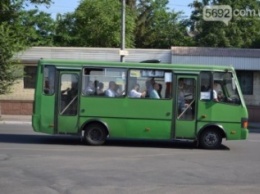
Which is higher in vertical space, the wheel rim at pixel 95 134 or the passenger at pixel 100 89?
the passenger at pixel 100 89

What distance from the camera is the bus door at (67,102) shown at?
17.3 m

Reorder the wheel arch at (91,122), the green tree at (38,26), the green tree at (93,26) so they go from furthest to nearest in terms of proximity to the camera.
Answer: the green tree at (93,26) → the green tree at (38,26) → the wheel arch at (91,122)

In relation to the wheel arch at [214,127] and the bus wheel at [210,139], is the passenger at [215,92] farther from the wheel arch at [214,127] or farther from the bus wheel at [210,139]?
the bus wheel at [210,139]

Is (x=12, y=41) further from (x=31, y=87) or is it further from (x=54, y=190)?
(x=54, y=190)

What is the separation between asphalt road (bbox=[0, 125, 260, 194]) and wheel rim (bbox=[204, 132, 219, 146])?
1.04ft

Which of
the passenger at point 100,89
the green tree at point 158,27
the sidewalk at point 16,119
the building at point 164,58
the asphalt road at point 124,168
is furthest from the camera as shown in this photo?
the green tree at point 158,27

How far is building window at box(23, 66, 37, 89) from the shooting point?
32.4 metres

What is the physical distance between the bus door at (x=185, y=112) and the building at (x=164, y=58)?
13.9 meters

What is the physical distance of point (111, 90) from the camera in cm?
1748

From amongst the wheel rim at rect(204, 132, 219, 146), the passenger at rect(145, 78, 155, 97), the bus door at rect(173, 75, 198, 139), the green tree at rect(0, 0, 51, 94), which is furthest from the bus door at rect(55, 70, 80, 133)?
the green tree at rect(0, 0, 51, 94)

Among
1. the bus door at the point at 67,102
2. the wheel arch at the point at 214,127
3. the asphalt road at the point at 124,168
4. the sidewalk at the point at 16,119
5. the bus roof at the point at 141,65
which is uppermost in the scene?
the bus roof at the point at 141,65

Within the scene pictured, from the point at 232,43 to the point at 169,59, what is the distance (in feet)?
53.2

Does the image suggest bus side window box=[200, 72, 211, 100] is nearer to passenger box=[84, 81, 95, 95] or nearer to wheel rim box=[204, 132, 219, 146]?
wheel rim box=[204, 132, 219, 146]

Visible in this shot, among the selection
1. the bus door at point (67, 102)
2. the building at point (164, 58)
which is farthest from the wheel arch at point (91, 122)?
the building at point (164, 58)
